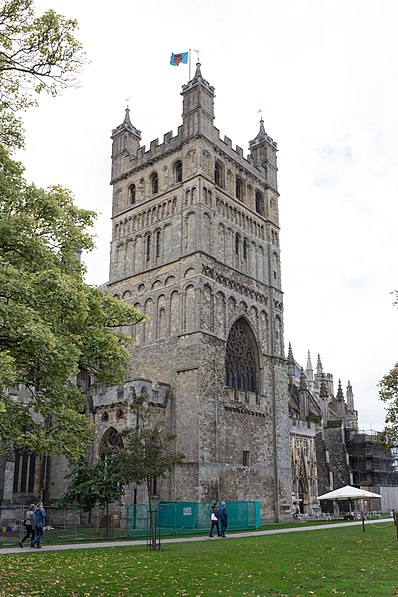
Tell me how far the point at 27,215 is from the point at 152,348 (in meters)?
21.0

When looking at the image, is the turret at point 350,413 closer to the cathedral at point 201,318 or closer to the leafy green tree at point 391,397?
the cathedral at point 201,318

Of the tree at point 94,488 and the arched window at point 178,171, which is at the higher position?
the arched window at point 178,171

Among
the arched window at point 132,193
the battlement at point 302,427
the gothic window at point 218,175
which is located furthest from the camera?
the battlement at point 302,427

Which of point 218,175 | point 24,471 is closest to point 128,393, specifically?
point 24,471

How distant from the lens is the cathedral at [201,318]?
31094mm

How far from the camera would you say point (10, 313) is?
1155 centimetres

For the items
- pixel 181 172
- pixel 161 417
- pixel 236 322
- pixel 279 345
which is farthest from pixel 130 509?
pixel 181 172

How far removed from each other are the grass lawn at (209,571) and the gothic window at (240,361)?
57.1ft

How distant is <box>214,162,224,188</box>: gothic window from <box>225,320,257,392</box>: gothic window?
944 centimetres

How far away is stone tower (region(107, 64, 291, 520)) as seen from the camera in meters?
31.9

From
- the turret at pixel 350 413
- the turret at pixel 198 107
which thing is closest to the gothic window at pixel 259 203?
the turret at pixel 198 107

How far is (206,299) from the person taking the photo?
33906 millimetres

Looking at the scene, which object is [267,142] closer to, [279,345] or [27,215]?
[279,345]

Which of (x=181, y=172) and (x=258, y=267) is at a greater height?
(x=181, y=172)
